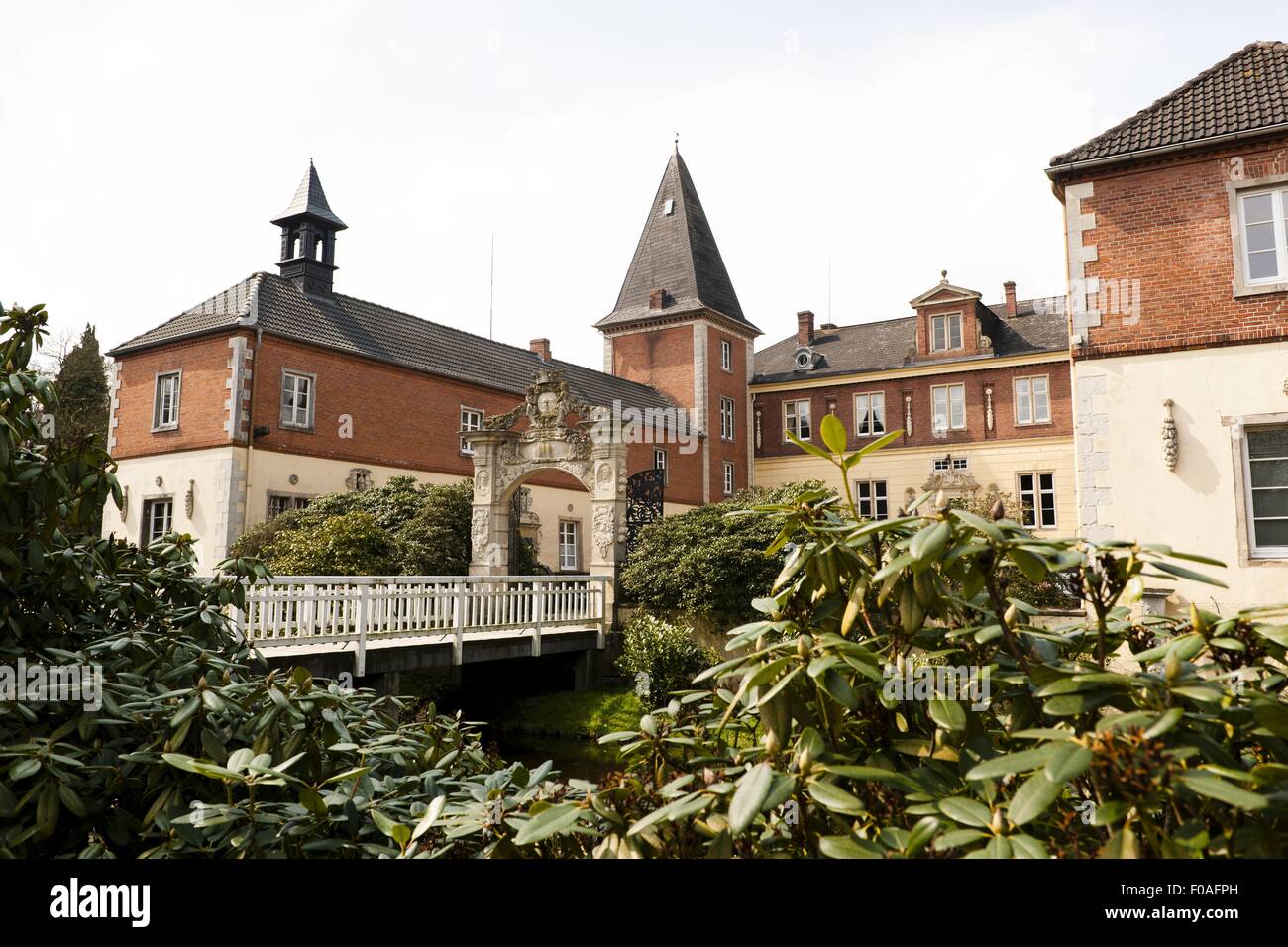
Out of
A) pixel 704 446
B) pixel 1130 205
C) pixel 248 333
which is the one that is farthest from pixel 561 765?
pixel 704 446

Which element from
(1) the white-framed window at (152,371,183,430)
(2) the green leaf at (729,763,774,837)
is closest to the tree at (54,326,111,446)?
(1) the white-framed window at (152,371,183,430)

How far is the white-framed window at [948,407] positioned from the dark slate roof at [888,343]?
1242 mm

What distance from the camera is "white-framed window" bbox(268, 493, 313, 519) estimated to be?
2356cm

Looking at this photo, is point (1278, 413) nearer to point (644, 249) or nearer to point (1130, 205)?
point (1130, 205)

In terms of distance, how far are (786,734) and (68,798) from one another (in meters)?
2.01

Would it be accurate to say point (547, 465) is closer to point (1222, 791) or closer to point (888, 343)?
point (1222, 791)

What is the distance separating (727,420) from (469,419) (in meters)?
12.8

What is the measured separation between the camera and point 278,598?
39.5 feet

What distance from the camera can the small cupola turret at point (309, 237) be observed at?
27.5 metres

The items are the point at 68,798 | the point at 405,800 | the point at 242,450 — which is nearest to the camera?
the point at 68,798

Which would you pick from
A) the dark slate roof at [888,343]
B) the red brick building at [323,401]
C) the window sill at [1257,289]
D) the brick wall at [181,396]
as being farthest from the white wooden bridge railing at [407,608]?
the dark slate roof at [888,343]

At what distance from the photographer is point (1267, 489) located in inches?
461

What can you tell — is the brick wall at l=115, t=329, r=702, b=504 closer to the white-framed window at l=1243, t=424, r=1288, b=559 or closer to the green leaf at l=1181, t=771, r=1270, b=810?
the white-framed window at l=1243, t=424, r=1288, b=559

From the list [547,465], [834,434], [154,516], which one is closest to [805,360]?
[547,465]
